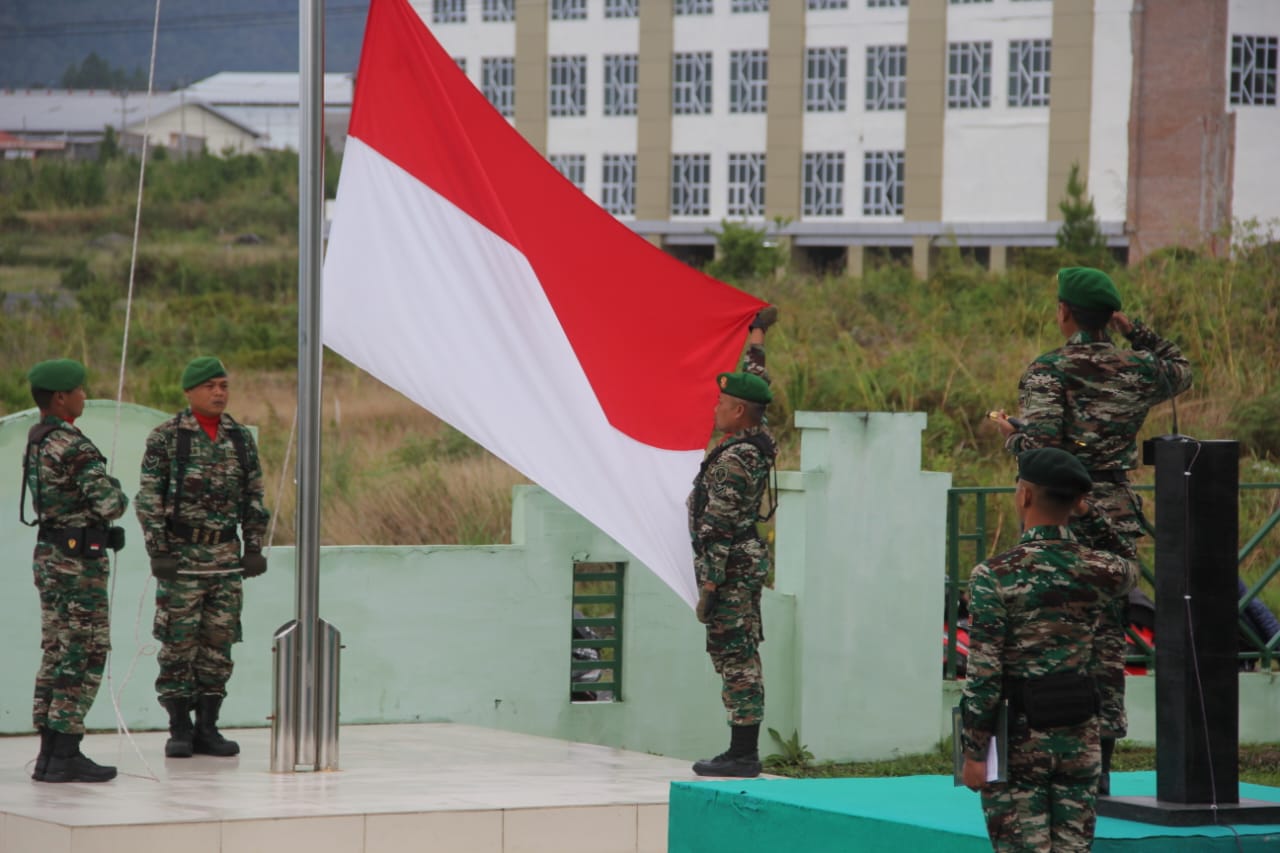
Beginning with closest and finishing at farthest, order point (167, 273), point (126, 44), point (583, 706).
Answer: point (583, 706) → point (167, 273) → point (126, 44)

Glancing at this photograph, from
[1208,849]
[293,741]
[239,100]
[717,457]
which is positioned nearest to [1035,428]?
[1208,849]

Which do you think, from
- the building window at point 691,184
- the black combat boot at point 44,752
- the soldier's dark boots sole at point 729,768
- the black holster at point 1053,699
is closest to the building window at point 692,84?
the building window at point 691,184

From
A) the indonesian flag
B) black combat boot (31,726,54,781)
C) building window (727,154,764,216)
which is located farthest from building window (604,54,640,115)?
black combat boot (31,726,54,781)

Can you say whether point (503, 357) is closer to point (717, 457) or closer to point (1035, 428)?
point (717, 457)

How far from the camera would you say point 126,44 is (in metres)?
75.8

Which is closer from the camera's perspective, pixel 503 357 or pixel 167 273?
pixel 503 357

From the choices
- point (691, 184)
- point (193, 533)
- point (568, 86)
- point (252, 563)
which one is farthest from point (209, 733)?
point (568, 86)

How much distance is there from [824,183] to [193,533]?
39.3m

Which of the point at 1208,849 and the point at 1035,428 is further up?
the point at 1035,428

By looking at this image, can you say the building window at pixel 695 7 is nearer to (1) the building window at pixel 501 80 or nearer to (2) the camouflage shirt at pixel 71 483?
(1) the building window at pixel 501 80

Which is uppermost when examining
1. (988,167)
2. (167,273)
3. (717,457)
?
(988,167)

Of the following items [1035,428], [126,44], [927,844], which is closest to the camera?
[927,844]

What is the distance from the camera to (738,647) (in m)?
8.12

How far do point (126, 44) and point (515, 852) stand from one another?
74595 millimetres
